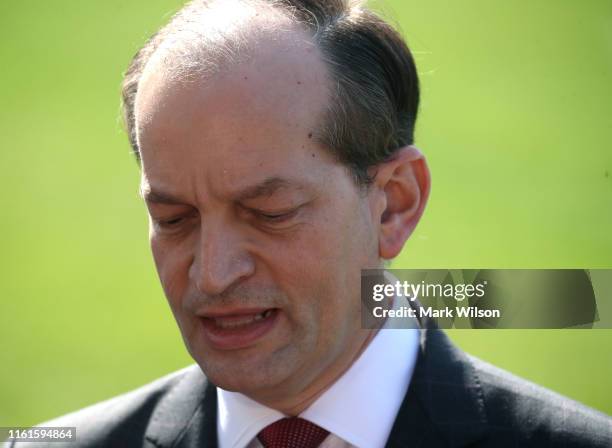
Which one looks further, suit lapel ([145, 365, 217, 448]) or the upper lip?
suit lapel ([145, 365, 217, 448])

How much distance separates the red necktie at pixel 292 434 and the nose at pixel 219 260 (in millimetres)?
516

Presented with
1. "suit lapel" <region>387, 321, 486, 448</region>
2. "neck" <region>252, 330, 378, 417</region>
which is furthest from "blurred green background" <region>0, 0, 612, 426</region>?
"neck" <region>252, 330, 378, 417</region>

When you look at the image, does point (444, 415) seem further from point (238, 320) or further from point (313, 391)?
point (238, 320)

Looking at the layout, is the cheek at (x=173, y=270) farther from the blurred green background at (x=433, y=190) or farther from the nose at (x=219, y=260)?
the blurred green background at (x=433, y=190)

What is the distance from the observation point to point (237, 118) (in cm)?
257

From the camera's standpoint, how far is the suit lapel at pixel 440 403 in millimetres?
2801

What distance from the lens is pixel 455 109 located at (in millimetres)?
5988

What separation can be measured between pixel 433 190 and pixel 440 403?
306cm

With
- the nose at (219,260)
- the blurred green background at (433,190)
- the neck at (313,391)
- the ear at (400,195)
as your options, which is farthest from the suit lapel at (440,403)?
the blurred green background at (433,190)

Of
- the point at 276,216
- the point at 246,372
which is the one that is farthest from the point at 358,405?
the point at 276,216

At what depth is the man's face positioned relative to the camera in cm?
257

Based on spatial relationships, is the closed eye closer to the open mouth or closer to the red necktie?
the open mouth

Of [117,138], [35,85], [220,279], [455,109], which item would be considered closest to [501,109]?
[455,109]

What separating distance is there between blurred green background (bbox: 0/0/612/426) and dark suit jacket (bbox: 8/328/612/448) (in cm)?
223
